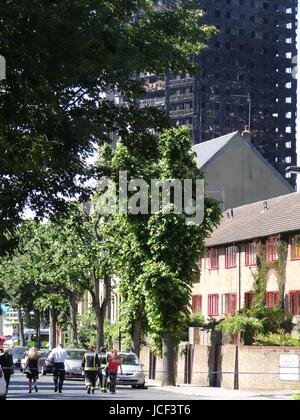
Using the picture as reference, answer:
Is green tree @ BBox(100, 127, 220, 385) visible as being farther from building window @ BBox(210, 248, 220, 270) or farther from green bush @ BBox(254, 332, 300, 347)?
building window @ BBox(210, 248, 220, 270)

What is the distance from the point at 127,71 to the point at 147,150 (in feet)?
9.35

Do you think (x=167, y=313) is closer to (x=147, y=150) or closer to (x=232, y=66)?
(x=147, y=150)

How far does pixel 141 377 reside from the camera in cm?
4903

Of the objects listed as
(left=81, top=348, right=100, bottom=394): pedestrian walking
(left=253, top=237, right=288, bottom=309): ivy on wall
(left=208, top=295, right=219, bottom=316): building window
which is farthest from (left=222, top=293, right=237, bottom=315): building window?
(left=81, top=348, right=100, bottom=394): pedestrian walking

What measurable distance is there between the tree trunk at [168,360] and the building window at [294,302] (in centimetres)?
791

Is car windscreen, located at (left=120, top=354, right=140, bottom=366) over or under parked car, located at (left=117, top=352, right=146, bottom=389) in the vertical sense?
over

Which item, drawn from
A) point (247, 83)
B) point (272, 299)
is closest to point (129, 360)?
point (272, 299)

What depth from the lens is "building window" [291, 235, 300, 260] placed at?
54.8 metres

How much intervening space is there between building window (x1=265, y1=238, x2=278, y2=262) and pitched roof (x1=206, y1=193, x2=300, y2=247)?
42 centimetres

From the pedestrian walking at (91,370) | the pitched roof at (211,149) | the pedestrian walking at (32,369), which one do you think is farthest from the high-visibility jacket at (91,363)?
the pitched roof at (211,149)

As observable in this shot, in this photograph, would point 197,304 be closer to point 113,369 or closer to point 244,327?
point 244,327

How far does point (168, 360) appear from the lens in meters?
49.5

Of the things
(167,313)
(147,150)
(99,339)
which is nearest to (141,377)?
(167,313)
